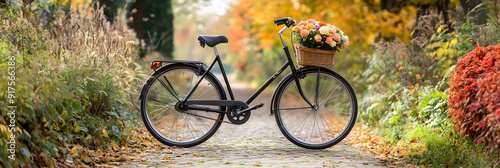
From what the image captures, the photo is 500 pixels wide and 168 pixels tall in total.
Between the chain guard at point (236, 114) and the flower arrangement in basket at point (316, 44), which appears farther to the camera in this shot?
the chain guard at point (236, 114)

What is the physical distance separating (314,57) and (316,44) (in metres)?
0.13

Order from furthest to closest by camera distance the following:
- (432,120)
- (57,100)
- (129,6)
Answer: (129,6)
(432,120)
(57,100)

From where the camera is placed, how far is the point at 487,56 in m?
4.57

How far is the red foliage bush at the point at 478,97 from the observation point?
391 centimetres

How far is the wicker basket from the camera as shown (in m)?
5.26

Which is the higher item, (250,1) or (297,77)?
(250,1)

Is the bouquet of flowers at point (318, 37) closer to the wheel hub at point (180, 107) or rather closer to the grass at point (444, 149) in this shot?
the grass at point (444, 149)

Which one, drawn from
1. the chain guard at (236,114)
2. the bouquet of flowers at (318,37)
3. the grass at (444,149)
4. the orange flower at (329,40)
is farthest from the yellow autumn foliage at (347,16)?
the chain guard at (236,114)

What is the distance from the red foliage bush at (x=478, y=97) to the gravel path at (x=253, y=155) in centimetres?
86

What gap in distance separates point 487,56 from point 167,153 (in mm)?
3167

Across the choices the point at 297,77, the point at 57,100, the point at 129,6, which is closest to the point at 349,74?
the point at 129,6

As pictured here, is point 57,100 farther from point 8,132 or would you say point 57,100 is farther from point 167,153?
point 167,153

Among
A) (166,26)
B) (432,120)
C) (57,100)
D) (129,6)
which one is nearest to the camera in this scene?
(57,100)

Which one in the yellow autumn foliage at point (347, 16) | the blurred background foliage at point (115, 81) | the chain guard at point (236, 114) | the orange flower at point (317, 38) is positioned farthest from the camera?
the yellow autumn foliage at point (347, 16)
